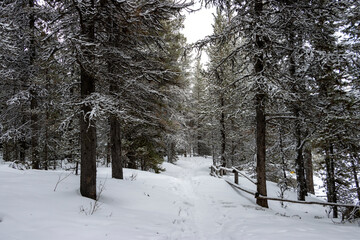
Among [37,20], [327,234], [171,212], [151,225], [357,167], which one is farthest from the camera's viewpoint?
[37,20]

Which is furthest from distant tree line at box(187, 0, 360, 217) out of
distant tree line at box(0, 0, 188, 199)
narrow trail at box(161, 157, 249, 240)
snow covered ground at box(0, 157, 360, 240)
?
snow covered ground at box(0, 157, 360, 240)

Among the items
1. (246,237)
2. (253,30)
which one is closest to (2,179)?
(246,237)

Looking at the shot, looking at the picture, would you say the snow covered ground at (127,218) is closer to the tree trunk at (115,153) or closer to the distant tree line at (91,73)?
the distant tree line at (91,73)

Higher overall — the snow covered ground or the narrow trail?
the snow covered ground

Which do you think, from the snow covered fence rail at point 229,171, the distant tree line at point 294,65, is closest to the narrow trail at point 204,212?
the snow covered fence rail at point 229,171

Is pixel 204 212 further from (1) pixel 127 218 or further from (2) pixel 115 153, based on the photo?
(2) pixel 115 153

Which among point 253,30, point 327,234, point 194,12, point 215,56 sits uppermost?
point 215,56

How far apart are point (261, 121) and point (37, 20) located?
15.2 metres

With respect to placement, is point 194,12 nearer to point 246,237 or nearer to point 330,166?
point 246,237

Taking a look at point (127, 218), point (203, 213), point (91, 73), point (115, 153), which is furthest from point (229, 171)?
point (91, 73)

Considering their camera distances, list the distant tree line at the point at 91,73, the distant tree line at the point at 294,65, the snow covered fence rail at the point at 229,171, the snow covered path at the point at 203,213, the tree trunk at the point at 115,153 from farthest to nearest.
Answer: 1. the snow covered fence rail at the point at 229,171
2. the tree trunk at the point at 115,153
3. the distant tree line at the point at 294,65
4. the distant tree line at the point at 91,73
5. the snow covered path at the point at 203,213

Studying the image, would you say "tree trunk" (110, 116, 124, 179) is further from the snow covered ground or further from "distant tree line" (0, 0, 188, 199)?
the snow covered ground

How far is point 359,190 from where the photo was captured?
8.59 m

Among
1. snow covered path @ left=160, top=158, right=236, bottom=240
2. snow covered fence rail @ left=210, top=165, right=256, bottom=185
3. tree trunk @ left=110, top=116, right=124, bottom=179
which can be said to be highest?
tree trunk @ left=110, top=116, right=124, bottom=179
